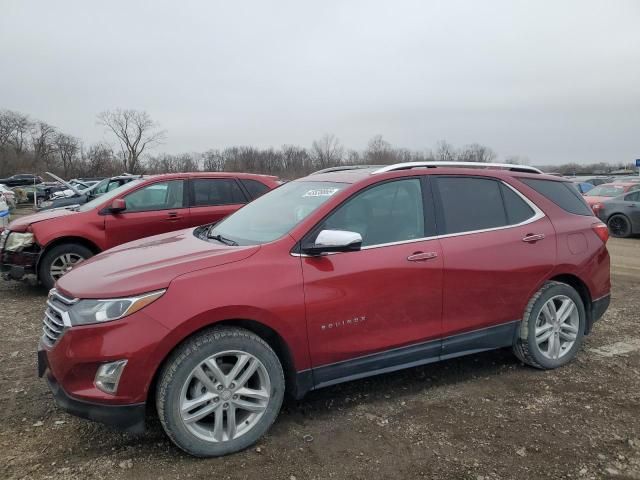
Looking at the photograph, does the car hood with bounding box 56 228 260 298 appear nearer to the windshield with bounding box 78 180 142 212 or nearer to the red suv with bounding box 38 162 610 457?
the red suv with bounding box 38 162 610 457

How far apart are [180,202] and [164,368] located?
16.1 feet

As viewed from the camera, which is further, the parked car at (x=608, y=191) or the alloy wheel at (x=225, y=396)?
the parked car at (x=608, y=191)

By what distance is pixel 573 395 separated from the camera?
12.3 feet

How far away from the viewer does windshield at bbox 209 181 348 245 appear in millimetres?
3479

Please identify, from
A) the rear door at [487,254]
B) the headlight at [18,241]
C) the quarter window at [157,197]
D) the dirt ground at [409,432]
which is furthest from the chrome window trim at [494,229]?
the headlight at [18,241]

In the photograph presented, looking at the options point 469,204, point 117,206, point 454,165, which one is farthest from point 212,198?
point 469,204

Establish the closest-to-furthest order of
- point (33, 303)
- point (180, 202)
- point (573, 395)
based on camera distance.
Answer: point (573, 395) → point (33, 303) → point (180, 202)

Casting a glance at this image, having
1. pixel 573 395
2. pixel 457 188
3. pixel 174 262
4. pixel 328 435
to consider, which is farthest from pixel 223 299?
pixel 573 395

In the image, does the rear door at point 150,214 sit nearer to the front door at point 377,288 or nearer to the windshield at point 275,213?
Result: the windshield at point 275,213

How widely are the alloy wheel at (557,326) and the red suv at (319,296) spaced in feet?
0.05

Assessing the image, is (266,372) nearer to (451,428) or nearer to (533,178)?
(451,428)

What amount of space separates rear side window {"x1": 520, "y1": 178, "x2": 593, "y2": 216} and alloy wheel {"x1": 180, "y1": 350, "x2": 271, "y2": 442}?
283 cm

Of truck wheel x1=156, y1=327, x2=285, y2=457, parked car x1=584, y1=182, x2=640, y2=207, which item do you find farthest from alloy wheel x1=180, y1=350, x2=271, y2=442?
parked car x1=584, y1=182, x2=640, y2=207

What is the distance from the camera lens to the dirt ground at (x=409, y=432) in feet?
9.24
